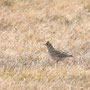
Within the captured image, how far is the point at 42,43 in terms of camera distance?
1114 cm

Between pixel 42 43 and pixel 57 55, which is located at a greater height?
pixel 57 55

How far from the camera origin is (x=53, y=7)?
46.2ft

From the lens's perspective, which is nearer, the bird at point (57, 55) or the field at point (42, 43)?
Answer: the field at point (42, 43)

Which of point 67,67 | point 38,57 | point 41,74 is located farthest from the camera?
point 38,57

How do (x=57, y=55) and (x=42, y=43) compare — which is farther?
(x=42, y=43)

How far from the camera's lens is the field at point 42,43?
823 centimetres

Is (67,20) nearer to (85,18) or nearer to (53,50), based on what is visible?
(85,18)

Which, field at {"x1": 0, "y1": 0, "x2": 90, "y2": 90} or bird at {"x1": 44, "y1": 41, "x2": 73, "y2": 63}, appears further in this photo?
bird at {"x1": 44, "y1": 41, "x2": 73, "y2": 63}

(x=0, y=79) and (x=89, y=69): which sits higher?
(x=0, y=79)

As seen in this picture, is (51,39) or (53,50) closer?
(53,50)

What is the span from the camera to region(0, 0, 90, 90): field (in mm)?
8227

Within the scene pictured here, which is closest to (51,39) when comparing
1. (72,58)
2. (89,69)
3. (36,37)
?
(36,37)

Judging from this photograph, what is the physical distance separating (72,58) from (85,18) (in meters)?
3.58

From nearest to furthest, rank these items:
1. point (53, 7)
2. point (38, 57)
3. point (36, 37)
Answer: point (38, 57), point (36, 37), point (53, 7)
